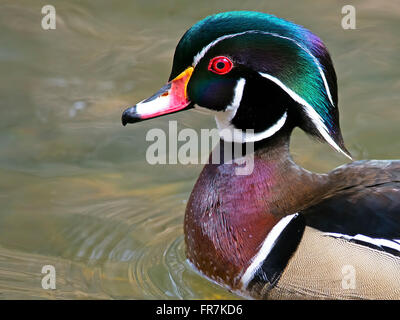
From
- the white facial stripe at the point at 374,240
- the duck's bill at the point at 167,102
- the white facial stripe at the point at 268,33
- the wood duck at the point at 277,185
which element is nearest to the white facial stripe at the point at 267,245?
the wood duck at the point at 277,185

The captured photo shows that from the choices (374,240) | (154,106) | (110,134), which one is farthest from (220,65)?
(110,134)

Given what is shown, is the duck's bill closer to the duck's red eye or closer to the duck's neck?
the duck's red eye

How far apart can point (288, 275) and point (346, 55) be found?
2887 millimetres

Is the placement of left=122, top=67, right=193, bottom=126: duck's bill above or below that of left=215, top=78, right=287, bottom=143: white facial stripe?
above

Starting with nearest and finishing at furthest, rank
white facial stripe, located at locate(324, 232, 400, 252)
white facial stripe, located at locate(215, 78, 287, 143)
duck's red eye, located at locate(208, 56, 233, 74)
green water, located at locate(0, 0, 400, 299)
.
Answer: white facial stripe, located at locate(324, 232, 400, 252), duck's red eye, located at locate(208, 56, 233, 74), white facial stripe, located at locate(215, 78, 287, 143), green water, located at locate(0, 0, 400, 299)

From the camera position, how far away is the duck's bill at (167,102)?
12.9ft

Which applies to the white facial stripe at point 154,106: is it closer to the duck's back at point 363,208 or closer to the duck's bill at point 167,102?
the duck's bill at point 167,102

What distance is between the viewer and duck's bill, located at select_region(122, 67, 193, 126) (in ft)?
12.9

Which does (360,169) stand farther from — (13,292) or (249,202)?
(13,292)

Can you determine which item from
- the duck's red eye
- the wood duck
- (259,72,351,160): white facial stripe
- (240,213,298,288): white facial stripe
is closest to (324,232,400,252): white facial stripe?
the wood duck

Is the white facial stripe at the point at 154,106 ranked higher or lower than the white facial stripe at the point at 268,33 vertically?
lower

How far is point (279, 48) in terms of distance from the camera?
3779mm

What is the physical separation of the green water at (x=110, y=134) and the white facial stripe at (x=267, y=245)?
0.93ft
